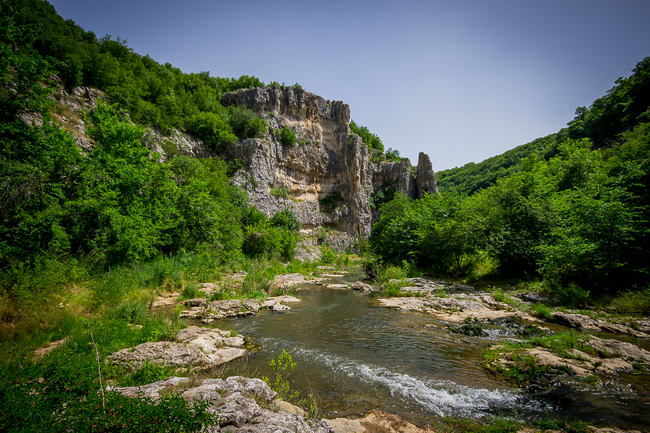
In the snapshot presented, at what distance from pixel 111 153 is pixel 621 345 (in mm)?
19047

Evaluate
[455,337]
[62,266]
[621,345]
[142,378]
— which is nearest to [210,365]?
[142,378]

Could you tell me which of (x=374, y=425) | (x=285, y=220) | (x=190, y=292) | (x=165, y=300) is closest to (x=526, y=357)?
(x=374, y=425)

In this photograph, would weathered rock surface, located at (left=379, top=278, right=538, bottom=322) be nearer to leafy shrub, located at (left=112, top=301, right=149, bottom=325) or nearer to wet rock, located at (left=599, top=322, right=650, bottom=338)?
wet rock, located at (left=599, top=322, right=650, bottom=338)

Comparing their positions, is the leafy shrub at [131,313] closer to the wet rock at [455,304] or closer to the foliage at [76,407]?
the foliage at [76,407]

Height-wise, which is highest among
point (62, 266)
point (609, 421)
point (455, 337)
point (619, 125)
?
point (619, 125)

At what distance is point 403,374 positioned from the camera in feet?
17.4

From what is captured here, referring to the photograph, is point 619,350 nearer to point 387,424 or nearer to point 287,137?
point 387,424

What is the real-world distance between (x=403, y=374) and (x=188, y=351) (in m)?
4.49

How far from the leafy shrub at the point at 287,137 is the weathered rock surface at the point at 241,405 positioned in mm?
46598

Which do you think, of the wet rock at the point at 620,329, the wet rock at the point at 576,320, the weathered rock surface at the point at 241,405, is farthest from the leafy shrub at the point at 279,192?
the weathered rock surface at the point at 241,405

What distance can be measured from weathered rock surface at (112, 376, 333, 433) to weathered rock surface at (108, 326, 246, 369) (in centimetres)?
125

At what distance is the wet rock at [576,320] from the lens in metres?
7.44

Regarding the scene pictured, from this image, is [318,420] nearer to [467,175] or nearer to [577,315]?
[577,315]

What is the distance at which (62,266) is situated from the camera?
23.0ft
